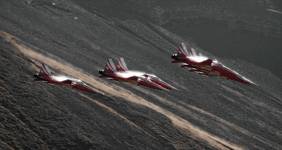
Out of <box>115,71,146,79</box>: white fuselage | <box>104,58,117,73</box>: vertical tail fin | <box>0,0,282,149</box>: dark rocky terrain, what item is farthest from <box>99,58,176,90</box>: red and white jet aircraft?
<box>0,0,282,149</box>: dark rocky terrain

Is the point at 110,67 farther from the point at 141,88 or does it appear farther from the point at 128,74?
the point at 141,88

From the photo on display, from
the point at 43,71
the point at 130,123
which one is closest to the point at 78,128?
the point at 130,123

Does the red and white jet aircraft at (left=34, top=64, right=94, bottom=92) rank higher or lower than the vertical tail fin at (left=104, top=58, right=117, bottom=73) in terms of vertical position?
lower

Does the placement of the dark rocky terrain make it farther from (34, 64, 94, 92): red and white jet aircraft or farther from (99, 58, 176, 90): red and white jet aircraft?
(99, 58, 176, 90): red and white jet aircraft

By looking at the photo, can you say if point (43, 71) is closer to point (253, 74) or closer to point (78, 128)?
point (78, 128)

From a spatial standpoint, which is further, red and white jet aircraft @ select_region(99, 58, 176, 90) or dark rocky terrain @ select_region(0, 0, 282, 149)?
dark rocky terrain @ select_region(0, 0, 282, 149)

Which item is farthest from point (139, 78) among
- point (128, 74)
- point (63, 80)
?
point (63, 80)

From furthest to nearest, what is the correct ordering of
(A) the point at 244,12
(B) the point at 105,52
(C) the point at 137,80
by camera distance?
(A) the point at 244,12 < (B) the point at 105,52 < (C) the point at 137,80

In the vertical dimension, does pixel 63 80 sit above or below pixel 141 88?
below
